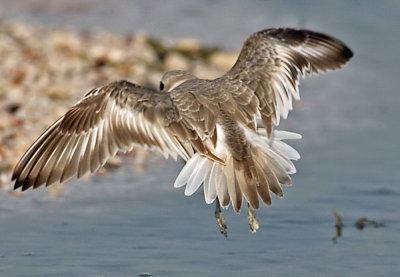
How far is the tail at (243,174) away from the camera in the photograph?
6484mm

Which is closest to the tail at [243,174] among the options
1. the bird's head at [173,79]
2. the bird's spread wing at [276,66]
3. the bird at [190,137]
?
the bird at [190,137]

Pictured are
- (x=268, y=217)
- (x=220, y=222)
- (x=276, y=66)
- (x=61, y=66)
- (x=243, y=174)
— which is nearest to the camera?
(x=243, y=174)

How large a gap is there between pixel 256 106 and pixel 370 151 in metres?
2.75

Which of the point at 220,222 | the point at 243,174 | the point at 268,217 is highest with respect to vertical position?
the point at 243,174

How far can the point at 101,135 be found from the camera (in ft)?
22.3

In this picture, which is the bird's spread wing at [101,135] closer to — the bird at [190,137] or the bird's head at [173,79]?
the bird at [190,137]

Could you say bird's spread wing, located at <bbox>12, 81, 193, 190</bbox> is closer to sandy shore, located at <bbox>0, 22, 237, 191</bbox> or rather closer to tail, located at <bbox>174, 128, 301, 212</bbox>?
tail, located at <bbox>174, 128, 301, 212</bbox>

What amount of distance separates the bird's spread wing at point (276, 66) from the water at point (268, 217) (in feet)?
2.78

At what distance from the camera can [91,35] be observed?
42.0 feet

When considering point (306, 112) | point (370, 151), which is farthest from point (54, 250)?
point (306, 112)

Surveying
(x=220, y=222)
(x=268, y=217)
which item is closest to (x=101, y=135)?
(x=220, y=222)

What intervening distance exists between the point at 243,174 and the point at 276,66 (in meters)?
0.99

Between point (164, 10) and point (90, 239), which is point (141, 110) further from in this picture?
point (164, 10)

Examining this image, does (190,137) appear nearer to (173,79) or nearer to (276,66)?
(276,66)
